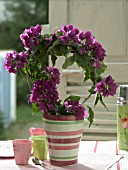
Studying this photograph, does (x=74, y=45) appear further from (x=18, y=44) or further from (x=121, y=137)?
(x=18, y=44)

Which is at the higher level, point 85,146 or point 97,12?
point 97,12

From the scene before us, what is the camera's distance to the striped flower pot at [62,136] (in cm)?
139

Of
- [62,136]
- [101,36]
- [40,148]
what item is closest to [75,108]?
[62,136]

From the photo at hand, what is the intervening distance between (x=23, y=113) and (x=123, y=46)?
22.9 feet

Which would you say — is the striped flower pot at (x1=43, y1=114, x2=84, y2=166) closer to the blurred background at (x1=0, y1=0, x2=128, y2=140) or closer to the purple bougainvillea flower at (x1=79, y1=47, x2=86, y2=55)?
the purple bougainvillea flower at (x1=79, y1=47, x2=86, y2=55)

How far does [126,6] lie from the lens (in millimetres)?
2455

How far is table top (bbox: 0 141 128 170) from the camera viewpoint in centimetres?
140

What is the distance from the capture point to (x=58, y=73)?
1.39 meters

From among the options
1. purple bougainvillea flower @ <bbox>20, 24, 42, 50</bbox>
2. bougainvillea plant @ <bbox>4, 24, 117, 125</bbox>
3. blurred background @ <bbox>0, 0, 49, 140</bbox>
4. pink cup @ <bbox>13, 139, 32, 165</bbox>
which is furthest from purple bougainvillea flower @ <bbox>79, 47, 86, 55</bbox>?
blurred background @ <bbox>0, 0, 49, 140</bbox>

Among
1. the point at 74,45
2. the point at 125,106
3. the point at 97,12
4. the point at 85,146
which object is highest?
the point at 97,12

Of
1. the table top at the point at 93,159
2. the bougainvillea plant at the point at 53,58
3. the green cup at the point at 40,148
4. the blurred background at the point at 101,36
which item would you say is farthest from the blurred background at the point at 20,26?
the bougainvillea plant at the point at 53,58

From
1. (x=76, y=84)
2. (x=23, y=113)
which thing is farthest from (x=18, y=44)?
(x=76, y=84)

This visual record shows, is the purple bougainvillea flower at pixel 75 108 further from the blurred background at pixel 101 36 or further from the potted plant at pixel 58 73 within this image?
the blurred background at pixel 101 36

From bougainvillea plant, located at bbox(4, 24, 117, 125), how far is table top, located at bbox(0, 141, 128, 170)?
160 millimetres
